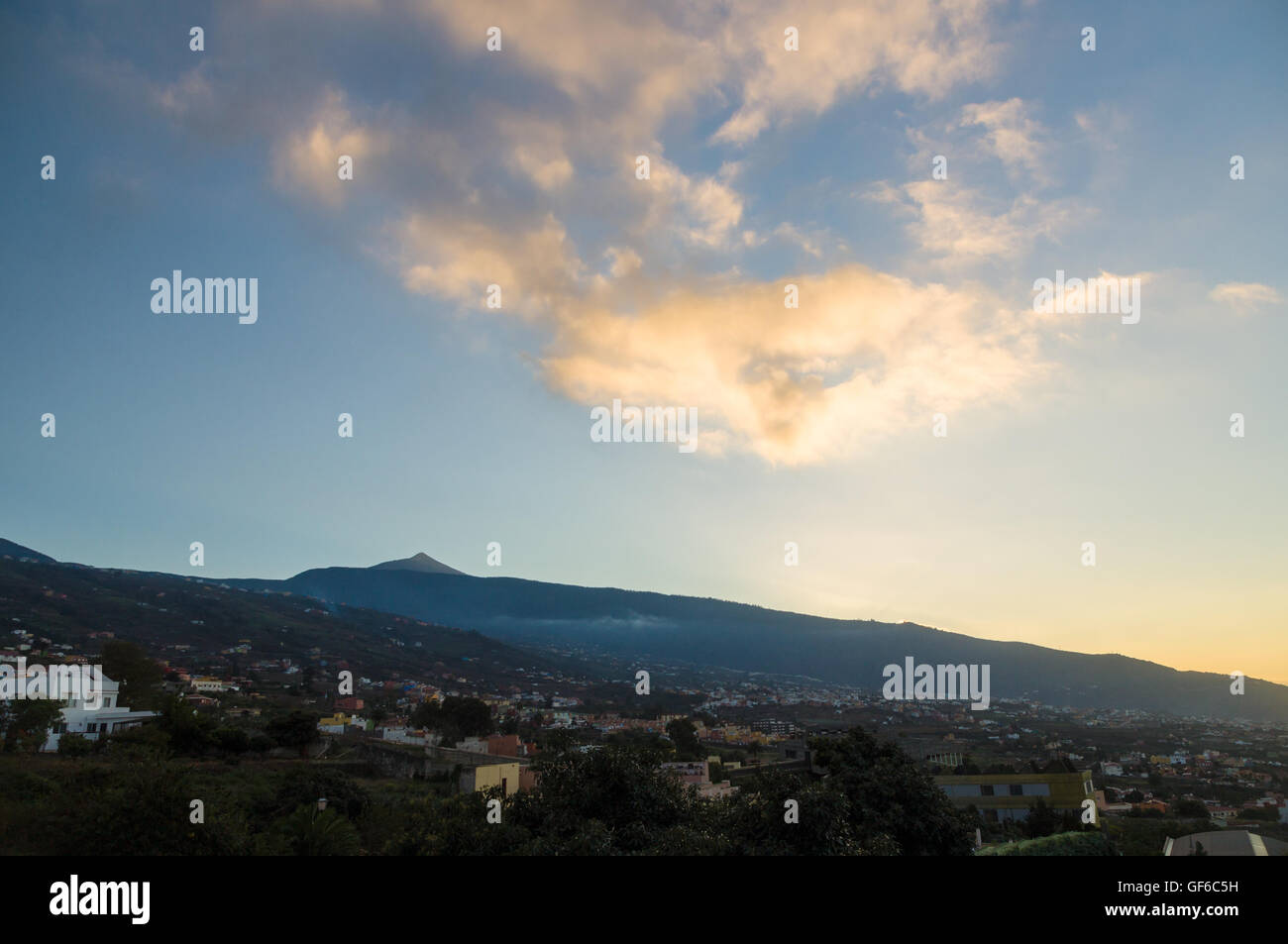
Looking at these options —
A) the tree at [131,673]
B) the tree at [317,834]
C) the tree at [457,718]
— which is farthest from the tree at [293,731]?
the tree at [317,834]

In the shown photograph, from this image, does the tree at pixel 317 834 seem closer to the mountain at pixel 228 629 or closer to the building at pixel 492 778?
the building at pixel 492 778

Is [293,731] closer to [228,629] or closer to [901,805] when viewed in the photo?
[901,805]

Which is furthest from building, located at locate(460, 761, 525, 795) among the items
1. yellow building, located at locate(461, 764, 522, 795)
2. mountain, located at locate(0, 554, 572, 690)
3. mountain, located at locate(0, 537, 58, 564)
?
mountain, located at locate(0, 537, 58, 564)

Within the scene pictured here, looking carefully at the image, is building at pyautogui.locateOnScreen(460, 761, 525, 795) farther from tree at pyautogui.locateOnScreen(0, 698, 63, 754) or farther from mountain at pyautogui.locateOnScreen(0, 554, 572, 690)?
mountain at pyautogui.locateOnScreen(0, 554, 572, 690)

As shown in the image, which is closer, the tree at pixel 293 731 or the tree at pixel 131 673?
the tree at pixel 293 731

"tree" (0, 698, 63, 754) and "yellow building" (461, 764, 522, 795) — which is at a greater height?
"tree" (0, 698, 63, 754)
